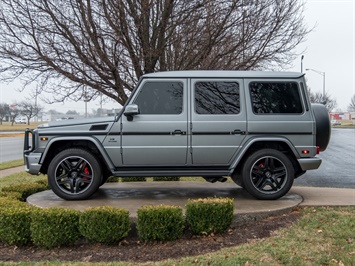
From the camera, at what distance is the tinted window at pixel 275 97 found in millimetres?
6273

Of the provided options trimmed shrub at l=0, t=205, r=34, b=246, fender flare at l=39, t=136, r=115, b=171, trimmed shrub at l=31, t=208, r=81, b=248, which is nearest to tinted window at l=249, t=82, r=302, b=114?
fender flare at l=39, t=136, r=115, b=171

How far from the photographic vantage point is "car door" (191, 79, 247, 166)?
6.06 meters

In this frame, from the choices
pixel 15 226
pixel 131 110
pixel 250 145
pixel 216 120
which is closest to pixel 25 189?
pixel 15 226

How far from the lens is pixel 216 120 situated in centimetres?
610

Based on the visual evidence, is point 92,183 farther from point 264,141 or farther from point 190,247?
point 264,141

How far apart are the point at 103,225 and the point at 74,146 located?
1.86m

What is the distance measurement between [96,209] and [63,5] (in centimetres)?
649

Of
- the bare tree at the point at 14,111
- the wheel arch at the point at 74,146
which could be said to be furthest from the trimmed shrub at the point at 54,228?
the bare tree at the point at 14,111

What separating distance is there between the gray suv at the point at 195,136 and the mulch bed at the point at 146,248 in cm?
114

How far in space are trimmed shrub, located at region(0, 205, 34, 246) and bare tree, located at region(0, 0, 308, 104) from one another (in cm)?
522

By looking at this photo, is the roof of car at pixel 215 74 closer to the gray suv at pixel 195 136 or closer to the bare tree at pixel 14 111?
the gray suv at pixel 195 136

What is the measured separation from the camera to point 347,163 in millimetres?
16422

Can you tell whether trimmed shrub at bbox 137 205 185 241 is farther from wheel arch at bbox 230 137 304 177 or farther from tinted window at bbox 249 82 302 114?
tinted window at bbox 249 82 302 114

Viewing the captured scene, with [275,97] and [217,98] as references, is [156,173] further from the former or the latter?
[275,97]
